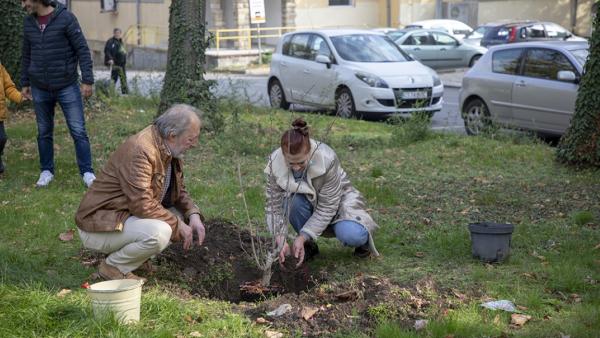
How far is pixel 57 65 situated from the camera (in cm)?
841

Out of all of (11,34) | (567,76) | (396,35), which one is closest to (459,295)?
(567,76)

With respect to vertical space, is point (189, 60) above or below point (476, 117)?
above

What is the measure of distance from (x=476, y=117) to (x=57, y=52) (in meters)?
7.36

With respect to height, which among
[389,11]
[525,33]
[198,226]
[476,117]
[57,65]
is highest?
[389,11]

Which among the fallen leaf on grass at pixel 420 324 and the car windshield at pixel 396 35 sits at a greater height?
the car windshield at pixel 396 35

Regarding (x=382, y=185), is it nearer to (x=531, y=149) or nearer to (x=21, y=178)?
(x=531, y=149)

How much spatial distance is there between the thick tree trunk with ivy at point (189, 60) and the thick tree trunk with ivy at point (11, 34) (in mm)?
3625

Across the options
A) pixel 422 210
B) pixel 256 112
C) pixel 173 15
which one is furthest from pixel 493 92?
pixel 422 210

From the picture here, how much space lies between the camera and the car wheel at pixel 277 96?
58.1 ft

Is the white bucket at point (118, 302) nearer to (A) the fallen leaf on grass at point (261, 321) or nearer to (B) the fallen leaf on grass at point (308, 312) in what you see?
(A) the fallen leaf on grass at point (261, 321)

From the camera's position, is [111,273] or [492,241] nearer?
[111,273]

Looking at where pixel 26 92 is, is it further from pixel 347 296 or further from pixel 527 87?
pixel 527 87

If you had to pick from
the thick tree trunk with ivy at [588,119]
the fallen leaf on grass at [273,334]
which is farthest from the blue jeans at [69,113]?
the thick tree trunk with ivy at [588,119]

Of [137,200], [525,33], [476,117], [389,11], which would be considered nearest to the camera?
[137,200]
